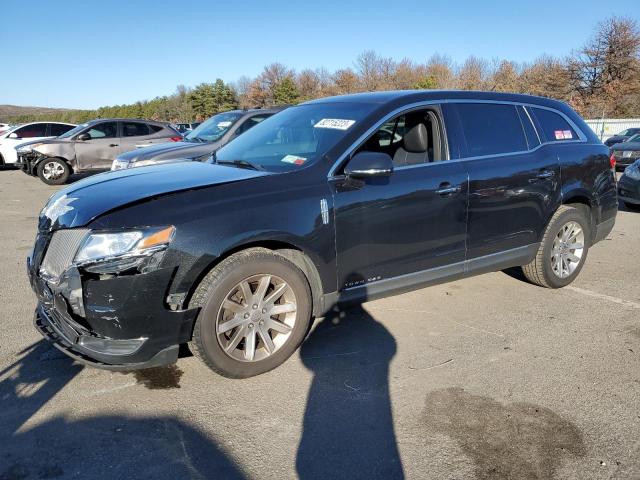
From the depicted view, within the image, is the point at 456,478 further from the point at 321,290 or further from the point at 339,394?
the point at 321,290

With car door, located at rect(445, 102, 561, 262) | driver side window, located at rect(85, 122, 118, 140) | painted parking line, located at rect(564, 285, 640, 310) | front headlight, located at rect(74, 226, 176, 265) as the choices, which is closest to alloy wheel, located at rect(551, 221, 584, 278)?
painted parking line, located at rect(564, 285, 640, 310)

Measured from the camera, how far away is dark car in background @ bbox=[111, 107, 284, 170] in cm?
799

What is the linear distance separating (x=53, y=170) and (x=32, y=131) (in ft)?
19.4

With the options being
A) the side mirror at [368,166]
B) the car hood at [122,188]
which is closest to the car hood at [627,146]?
the side mirror at [368,166]

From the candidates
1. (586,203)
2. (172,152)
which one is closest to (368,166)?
(586,203)

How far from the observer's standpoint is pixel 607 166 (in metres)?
5.17

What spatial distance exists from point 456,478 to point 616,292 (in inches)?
138

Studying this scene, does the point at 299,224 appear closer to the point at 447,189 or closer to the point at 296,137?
the point at 296,137

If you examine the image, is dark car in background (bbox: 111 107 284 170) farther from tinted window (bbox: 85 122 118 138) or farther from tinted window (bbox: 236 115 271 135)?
tinted window (bbox: 85 122 118 138)

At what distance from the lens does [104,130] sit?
13266 mm

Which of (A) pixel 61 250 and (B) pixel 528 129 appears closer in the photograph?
(A) pixel 61 250

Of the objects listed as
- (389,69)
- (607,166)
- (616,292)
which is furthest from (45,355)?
(389,69)

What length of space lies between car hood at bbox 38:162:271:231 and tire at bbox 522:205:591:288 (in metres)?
2.91

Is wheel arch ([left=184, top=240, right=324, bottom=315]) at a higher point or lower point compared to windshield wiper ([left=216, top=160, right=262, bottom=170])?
lower
